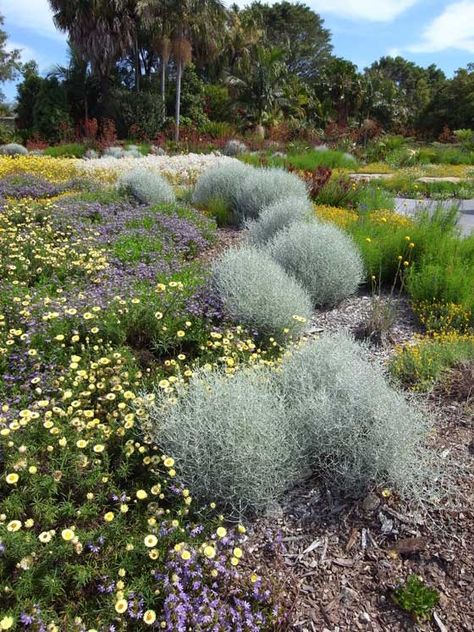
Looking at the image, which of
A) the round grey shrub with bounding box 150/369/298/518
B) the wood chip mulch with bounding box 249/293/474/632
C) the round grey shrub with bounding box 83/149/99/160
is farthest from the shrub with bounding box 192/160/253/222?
the round grey shrub with bounding box 83/149/99/160

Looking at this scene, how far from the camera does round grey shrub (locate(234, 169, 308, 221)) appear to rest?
703cm

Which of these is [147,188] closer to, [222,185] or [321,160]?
[222,185]

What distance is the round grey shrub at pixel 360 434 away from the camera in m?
2.26

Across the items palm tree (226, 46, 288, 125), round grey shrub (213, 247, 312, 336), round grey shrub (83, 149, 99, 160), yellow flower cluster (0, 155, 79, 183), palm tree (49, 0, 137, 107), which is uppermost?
palm tree (49, 0, 137, 107)

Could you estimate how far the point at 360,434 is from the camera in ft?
7.63

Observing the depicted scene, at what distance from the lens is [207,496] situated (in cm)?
218

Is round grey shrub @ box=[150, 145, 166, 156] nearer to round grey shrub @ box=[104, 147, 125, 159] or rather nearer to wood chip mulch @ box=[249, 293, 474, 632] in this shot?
round grey shrub @ box=[104, 147, 125, 159]

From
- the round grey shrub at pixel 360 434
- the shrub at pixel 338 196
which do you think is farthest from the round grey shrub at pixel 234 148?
the round grey shrub at pixel 360 434

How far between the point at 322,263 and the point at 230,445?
2.69 metres

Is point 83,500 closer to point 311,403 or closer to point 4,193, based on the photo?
point 311,403

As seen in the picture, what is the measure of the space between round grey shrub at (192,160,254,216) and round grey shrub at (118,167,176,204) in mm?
492

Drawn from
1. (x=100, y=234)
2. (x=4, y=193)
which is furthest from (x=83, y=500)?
(x=4, y=193)

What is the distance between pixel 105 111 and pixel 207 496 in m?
24.1

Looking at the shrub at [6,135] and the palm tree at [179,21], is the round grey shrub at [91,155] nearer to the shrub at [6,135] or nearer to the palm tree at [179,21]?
the palm tree at [179,21]
